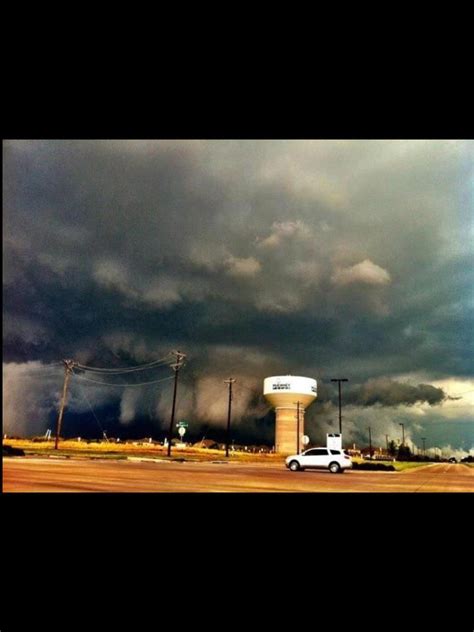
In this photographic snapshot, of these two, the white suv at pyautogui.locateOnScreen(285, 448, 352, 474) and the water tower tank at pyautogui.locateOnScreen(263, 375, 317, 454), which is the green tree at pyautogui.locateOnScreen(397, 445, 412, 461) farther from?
the white suv at pyautogui.locateOnScreen(285, 448, 352, 474)

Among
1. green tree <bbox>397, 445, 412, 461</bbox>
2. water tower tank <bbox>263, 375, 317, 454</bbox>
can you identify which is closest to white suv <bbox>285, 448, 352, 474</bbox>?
water tower tank <bbox>263, 375, 317, 454</bbox>

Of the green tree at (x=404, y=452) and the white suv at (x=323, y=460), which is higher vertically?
the white suv at (x=323, y=460)

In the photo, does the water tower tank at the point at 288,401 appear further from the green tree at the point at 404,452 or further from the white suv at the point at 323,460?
the white suv at the point at 323,460

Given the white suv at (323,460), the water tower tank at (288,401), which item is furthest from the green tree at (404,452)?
the white suv at (323,460)

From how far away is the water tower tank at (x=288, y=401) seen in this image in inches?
2472

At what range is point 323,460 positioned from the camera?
22844 mm

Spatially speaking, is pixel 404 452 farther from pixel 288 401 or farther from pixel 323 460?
pixel 323 460

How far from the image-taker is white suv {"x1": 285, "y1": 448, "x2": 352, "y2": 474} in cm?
2262

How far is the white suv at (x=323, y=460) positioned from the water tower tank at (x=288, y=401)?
39310mm

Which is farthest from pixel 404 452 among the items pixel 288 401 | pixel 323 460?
pixel 323 460
